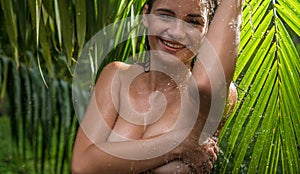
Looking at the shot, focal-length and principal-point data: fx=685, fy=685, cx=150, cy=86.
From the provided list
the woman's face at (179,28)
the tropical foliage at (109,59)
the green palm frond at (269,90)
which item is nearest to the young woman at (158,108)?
the woman's face at (179,28)

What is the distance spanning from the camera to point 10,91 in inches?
128

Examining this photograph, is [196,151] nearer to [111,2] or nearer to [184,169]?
[184,169]

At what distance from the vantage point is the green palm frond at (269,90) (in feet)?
9.17

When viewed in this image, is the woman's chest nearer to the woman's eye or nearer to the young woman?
the young woman

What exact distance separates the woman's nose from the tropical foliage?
1.33ft

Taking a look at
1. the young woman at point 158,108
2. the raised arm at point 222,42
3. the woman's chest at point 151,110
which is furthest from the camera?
the woman's chest at point 151,110

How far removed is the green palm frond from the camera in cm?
279

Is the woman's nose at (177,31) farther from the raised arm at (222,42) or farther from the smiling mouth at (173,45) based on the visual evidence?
the raised arm at (222,42)

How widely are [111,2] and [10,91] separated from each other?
3.29ft

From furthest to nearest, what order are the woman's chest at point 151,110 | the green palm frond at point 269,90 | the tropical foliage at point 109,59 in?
1. the green palm frond at point 269,90
2. the tropical foliage at point 109,59
3. the woman's chest at point 151,110

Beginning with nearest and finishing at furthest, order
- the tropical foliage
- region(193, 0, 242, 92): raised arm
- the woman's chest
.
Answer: region(193, 0, 242, 92): raised arm < the woman's chest < the tropical foliage

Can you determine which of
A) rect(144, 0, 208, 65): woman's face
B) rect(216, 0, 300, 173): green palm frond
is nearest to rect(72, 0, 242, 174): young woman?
rect(144, 0, 208, 65): woman's face

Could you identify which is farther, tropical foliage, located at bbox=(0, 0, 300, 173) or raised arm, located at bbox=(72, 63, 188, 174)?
tropical foliage, located at bbox=(0, 0, 300, 173)

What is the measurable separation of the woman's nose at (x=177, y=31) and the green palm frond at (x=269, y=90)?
907mm
